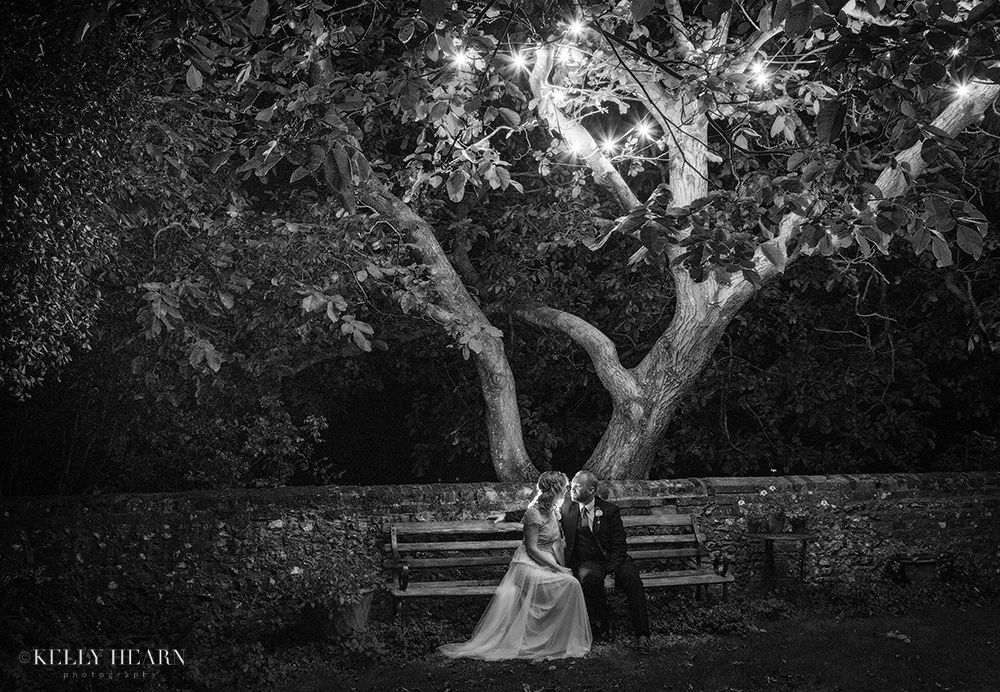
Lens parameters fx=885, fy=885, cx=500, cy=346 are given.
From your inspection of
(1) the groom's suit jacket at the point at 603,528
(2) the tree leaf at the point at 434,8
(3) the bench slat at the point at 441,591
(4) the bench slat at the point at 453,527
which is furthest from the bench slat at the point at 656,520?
(2) the tree leaf at the point at 434,8

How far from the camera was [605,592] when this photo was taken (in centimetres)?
689

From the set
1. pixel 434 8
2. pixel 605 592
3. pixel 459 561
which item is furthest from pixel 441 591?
pixel 434 8

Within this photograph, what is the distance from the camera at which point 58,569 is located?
20.7ft

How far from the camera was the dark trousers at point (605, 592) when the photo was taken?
263 inches

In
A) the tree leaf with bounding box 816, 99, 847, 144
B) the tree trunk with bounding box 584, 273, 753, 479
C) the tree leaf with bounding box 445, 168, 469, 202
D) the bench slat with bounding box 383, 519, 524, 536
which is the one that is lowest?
the bench slat with bounding box 383, 519, 524, 536

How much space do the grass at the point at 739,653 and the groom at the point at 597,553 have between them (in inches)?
10.4

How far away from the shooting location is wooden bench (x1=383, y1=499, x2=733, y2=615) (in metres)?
6.98

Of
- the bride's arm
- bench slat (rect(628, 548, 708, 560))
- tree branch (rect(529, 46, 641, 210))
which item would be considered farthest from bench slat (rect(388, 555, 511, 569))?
tree branch (rect(529, 46, 641, 210))

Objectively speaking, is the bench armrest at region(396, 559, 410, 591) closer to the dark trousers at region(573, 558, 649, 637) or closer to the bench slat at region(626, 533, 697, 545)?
the dark trousers at region(573, 558, 649, 637)

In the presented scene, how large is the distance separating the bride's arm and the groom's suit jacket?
361 millimetres

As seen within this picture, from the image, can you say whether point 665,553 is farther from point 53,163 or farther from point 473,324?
point 53,163

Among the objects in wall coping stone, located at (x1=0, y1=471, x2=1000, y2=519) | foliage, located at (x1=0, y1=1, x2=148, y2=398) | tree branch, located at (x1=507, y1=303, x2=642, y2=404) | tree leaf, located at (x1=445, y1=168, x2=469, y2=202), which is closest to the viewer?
foliage, located at (x1=0, y1=1, x2=148, y2=398)

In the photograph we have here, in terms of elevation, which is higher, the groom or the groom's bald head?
the groom's bald head

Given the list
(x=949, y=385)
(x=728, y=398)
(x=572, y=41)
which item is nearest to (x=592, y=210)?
(x=572, y=41)
